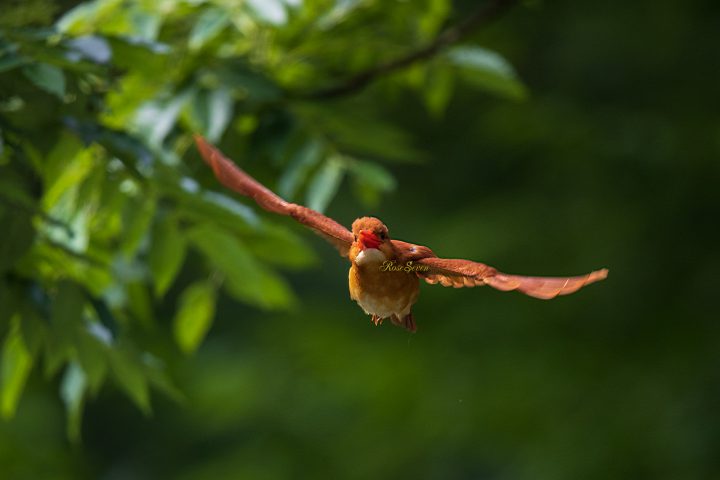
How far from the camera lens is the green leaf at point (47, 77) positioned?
1861mm

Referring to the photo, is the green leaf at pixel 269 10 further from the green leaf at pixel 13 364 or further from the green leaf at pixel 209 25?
the green leaf at pixel 13 364

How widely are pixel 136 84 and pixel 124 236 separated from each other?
22.0 inches

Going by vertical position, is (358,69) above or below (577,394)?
above

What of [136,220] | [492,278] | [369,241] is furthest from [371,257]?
[136,220]

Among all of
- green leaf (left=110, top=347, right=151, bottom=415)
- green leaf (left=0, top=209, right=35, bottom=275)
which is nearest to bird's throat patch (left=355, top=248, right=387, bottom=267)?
green leaf (left=0, top=209, right=35, bottom=275)

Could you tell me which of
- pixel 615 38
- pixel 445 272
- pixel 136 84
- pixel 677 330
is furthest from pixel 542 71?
pixel 445 272

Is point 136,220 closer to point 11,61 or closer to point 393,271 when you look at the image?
point 11,61

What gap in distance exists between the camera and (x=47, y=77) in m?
1.88

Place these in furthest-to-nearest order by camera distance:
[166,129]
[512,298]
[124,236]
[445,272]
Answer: [512,298]
[166,129]
[124,236]
[445,272]

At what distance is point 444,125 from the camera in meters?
5.21

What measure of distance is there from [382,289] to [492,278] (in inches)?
4.7

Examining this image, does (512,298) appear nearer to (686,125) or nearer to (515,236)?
(515,236)

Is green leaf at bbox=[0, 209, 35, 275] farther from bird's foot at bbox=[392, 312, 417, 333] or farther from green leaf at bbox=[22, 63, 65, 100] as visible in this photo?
bird's foot at bbox=[392, 312, 417, 333]

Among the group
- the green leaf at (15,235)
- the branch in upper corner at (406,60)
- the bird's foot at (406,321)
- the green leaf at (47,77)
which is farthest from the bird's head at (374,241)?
the branch in upper corner at (406,60)
